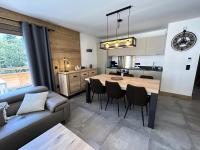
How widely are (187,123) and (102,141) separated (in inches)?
73.8

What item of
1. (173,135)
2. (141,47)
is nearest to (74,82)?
(173,135)

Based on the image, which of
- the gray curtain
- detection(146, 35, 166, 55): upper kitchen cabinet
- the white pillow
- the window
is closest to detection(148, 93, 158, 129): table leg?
the white pillow

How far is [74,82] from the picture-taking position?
135 inches

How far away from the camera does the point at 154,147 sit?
150cm

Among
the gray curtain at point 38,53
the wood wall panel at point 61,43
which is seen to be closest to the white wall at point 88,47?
the wood wall panel at point 61,43

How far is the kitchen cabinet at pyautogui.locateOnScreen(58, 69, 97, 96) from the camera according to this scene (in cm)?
319

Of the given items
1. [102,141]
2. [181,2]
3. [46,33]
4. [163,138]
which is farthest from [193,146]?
[46,33]

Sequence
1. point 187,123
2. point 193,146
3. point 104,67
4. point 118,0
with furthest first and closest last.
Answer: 1. point 104,67
2. point 187,123
3. point 118,0
4. point 193,146

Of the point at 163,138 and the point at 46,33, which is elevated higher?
the point at 46,33

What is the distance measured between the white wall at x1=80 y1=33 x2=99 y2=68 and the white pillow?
2.74 metres

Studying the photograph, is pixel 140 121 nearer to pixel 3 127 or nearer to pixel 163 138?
pixel 163 138

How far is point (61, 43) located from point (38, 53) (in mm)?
1017

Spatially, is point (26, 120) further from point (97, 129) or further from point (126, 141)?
point (126, 141)

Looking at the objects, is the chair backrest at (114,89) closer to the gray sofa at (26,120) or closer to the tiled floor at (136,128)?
the tiled floor at (136,128)
